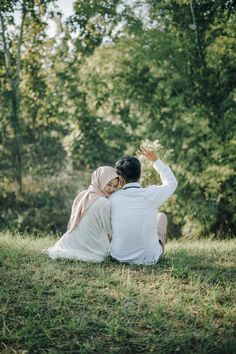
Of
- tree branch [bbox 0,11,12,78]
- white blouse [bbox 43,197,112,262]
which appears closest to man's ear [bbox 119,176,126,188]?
white blouse [bbox 43,197,112,262]

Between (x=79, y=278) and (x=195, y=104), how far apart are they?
6701mm

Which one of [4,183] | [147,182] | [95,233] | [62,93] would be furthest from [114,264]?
[4,183]

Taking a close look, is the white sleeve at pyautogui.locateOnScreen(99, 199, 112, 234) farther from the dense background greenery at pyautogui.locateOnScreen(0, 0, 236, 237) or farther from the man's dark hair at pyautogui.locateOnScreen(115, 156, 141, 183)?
the dense background greenery at pyautogui.locateOnScreen(0, 0, 236, 237)

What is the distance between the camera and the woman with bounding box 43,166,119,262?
5371 mm

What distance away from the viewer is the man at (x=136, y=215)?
519 cm

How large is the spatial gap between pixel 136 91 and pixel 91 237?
6512mm

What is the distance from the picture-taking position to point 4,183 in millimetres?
15430

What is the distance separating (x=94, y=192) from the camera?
5.49 metres

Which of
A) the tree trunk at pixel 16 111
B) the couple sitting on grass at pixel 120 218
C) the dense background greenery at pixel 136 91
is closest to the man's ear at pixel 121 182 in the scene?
the couple sitting on grass at pixel 120 218

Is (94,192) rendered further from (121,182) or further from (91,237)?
(91,237)

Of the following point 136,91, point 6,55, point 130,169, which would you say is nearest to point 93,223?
point 130,169

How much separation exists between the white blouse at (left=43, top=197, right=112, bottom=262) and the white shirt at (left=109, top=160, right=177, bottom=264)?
0.38ft

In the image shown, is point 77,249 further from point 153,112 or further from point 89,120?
point 89,120

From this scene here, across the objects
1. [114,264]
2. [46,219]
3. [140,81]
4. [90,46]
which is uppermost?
[90,46]
